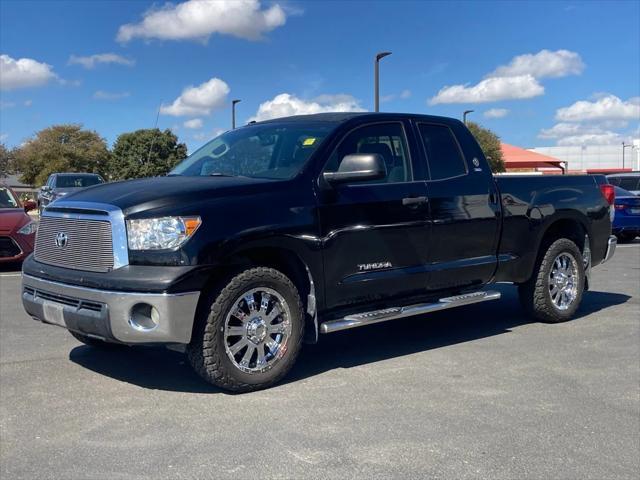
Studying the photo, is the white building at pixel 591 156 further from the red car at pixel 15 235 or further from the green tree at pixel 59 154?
the red car at pixel 15 235

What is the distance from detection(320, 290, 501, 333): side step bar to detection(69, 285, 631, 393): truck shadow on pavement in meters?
0.42

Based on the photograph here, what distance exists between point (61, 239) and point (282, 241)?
1.56 m

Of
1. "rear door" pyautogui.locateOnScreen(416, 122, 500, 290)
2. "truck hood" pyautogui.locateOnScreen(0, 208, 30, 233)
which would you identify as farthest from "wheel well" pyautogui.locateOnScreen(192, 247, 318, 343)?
"truck hood" pyautogui.locateOnScreen(0, 208, 30, 233)

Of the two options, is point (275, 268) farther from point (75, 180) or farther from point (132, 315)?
point (75, 180)

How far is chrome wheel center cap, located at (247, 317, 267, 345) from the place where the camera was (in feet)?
15.7

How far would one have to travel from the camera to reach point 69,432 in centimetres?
A: 402

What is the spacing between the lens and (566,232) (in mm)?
7375

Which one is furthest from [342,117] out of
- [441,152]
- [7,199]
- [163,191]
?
[7,199]

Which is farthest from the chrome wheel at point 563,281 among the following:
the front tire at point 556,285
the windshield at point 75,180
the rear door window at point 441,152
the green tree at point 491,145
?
the green tree at point 491,145

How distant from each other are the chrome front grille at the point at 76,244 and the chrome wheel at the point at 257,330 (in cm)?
90

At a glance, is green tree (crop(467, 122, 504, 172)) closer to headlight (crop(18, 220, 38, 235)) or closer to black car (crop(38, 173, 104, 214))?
black car (crop(38, 173, 104, 214))

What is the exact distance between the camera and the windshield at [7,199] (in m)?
11.4

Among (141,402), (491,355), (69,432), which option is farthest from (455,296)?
(69,432)

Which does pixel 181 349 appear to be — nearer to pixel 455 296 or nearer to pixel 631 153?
pixel 455 296
